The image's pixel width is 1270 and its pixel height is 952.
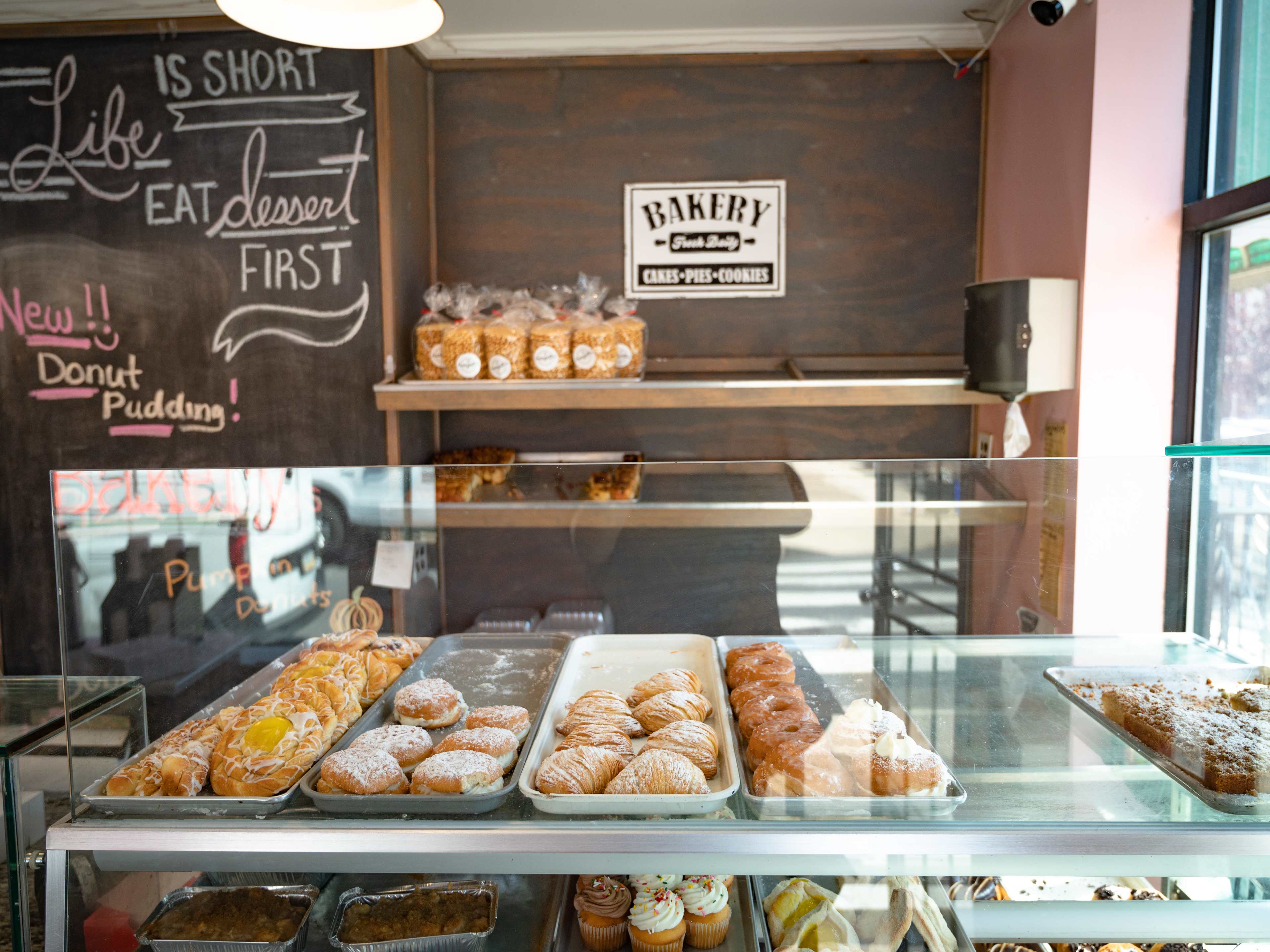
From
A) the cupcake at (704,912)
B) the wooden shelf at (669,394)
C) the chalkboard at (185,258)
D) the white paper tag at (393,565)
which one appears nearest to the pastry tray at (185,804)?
the white paper tag at (393,565)

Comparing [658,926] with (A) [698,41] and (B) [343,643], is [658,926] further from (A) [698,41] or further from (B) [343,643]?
(A) [698,41]

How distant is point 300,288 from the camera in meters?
2.64

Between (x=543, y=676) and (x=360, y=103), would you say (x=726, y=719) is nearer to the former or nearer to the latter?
(x=543, y=676)

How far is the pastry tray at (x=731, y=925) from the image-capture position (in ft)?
3.99

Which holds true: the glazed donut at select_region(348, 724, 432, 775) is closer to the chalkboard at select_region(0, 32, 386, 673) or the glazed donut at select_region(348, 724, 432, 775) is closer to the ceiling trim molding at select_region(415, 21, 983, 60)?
the chalkboard at select_region(0, 32, 386, 673)

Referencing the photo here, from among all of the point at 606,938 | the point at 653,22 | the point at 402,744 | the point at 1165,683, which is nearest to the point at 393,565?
the point at 402,744

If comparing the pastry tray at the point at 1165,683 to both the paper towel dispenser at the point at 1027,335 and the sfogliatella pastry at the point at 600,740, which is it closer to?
the sfogliatella pastry at the point at 600,740

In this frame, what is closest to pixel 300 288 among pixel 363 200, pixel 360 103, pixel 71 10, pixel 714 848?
pixel 363 200

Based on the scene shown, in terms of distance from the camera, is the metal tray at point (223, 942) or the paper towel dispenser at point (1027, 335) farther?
the paper towel dispenser at point (1027, 335)

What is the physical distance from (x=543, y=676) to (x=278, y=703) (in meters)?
0.36

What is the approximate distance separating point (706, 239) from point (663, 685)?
6.55ft

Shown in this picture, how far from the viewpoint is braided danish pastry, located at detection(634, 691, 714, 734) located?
119cm

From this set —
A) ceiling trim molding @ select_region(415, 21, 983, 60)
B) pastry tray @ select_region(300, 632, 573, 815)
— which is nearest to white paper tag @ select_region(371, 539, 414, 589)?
pastry tray @ select_region(300, 632, 573, 815)

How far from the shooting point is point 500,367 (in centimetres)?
250
